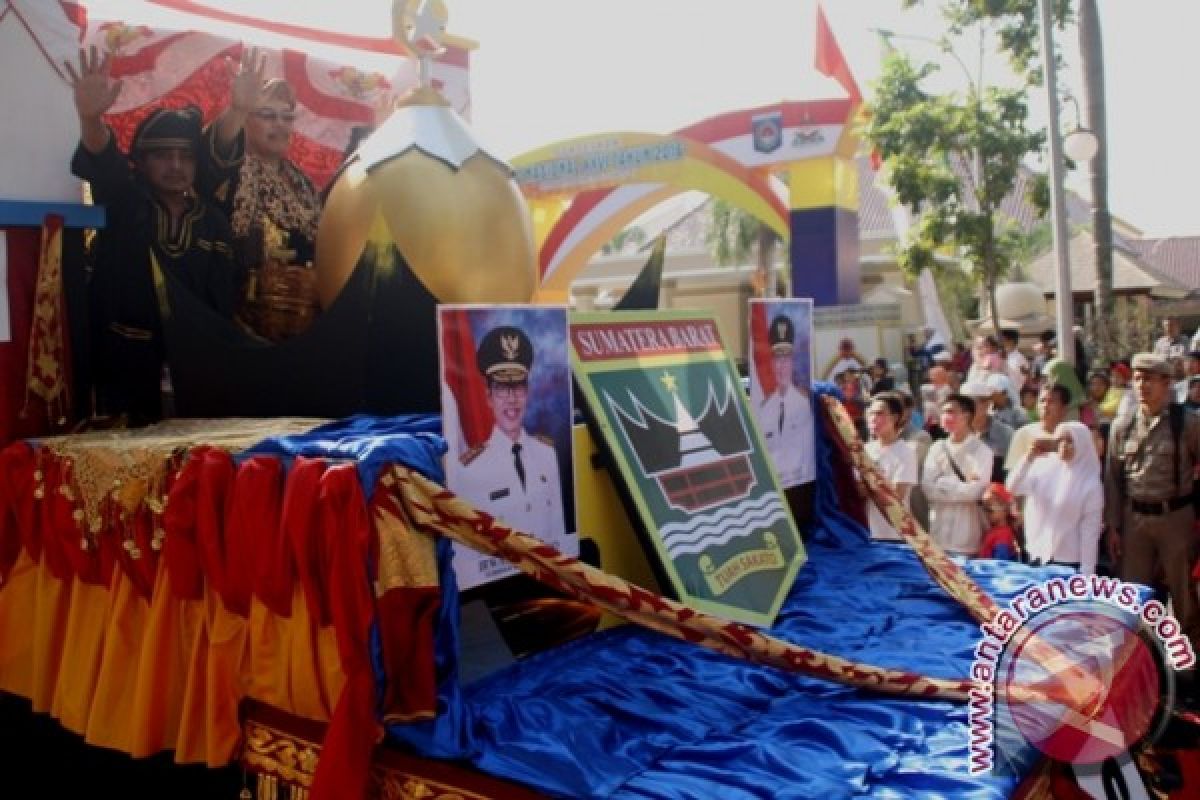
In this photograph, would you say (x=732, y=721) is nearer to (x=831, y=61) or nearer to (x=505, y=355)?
(x=505, y=355)

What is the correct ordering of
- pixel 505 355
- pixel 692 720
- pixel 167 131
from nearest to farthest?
pixel 692 720
pixel 505 355
pixel 167 131

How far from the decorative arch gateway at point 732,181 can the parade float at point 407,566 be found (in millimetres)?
11771

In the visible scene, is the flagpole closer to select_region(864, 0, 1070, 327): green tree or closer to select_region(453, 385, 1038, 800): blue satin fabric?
select_region(864, 0, 1070, 327): green tree

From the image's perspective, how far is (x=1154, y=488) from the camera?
5.56 meters

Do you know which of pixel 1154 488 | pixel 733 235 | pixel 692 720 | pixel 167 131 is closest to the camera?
pixel 692 720

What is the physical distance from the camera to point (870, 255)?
27.6 m

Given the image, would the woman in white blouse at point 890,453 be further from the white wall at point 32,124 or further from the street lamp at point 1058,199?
the street lamp at point 1058,199

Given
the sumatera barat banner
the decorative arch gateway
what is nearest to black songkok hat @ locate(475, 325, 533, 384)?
the sumatera barat banner

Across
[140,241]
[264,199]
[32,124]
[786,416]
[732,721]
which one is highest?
[32,124]

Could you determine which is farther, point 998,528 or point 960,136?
point 960,136

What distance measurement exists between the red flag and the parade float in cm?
1226

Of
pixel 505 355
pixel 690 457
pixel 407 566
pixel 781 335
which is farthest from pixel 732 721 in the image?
pixel 781 335

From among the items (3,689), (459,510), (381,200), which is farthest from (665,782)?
(3,689)

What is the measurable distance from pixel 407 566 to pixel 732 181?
1520cm
